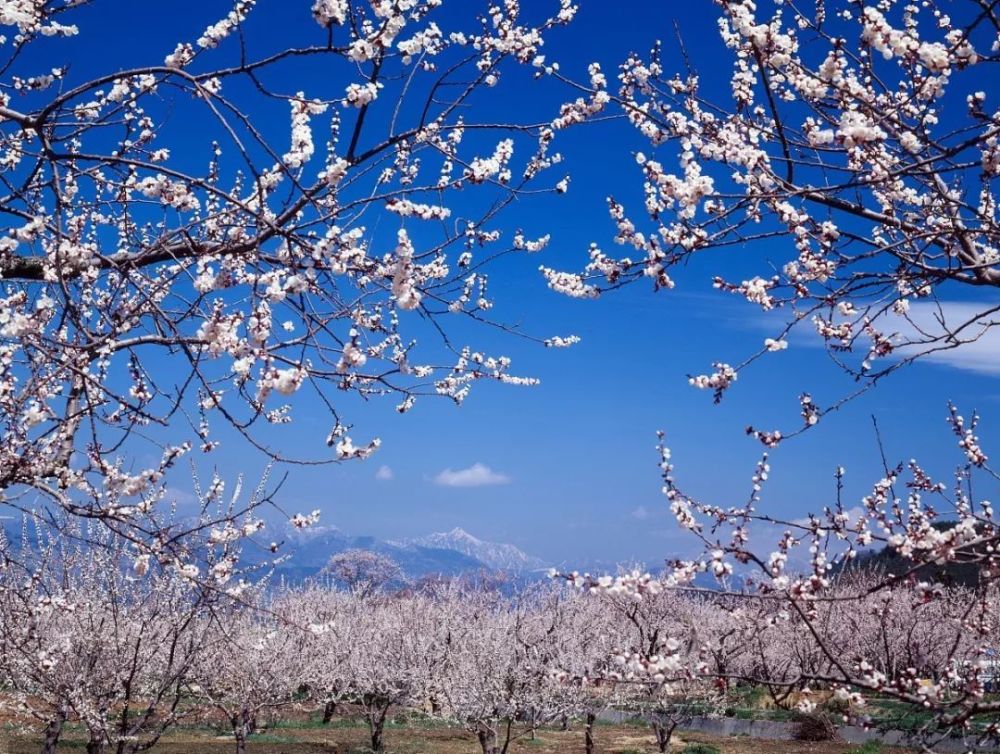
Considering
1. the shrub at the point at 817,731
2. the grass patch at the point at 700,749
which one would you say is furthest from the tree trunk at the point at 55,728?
the shrub at the point at 817,731

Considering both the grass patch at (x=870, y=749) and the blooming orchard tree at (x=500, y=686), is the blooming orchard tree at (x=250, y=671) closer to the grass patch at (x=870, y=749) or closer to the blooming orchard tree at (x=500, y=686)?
the blooming orchard tree at (x=500, y=686)

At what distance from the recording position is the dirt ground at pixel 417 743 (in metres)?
17.0

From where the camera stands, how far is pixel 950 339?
4023 mm

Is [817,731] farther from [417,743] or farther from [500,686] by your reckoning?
[500,686]

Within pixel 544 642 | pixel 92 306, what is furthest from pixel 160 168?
pixel 544 642

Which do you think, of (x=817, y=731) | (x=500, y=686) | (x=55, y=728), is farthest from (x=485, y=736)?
(x=817, y=731)

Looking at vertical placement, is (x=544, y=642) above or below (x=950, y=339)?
below

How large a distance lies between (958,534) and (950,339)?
1.21 m

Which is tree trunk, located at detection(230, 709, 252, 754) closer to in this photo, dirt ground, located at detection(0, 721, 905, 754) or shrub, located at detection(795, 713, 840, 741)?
dirt ground, located at detection(0, 721, 905, 754)

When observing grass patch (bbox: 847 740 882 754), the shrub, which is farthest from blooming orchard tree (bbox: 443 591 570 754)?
the shrub

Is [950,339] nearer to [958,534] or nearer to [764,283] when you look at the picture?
[764,283]

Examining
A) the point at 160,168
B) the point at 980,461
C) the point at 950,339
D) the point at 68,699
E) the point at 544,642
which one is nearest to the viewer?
the point at 160,168

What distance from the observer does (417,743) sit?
63.0ft

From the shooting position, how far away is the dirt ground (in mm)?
17000
